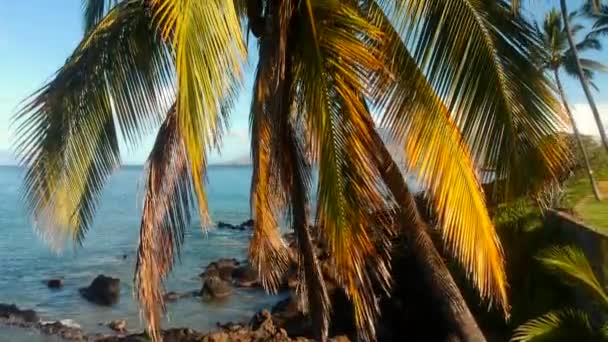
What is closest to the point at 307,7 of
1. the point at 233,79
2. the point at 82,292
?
the point at 233,79

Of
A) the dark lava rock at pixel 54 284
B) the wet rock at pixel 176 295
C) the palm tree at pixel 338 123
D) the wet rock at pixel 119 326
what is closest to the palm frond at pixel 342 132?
the palm tree at pixel 338 123

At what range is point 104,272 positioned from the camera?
34.1m

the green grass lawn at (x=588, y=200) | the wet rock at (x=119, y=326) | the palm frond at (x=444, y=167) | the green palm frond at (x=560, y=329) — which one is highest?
the palm frond at (x=444, y=167)

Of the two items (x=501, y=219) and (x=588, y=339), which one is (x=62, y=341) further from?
(x=588, y=339)

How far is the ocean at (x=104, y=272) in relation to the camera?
22062 millimetres

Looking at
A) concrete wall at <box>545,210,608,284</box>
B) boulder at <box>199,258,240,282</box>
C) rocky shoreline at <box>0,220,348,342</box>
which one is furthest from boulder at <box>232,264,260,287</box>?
concrete wall at <box>545,210,608,284</box>

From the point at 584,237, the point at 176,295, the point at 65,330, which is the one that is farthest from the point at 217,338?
the point at 176,295

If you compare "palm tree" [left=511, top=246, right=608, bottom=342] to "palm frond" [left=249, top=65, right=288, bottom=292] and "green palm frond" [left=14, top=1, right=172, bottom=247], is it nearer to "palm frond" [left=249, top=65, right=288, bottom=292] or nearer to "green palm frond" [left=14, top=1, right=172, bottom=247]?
"palm frond" [left=249, top=65, right=288, bottom=292]

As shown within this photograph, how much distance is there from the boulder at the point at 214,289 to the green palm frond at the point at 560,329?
1781 centimetres

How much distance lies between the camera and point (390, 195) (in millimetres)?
7438

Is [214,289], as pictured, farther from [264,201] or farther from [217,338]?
[264,201]

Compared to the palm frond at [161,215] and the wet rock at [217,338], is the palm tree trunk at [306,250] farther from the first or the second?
the wet rock at [217,338]

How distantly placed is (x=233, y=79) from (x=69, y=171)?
2552 mm

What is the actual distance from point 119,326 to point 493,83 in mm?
17827
